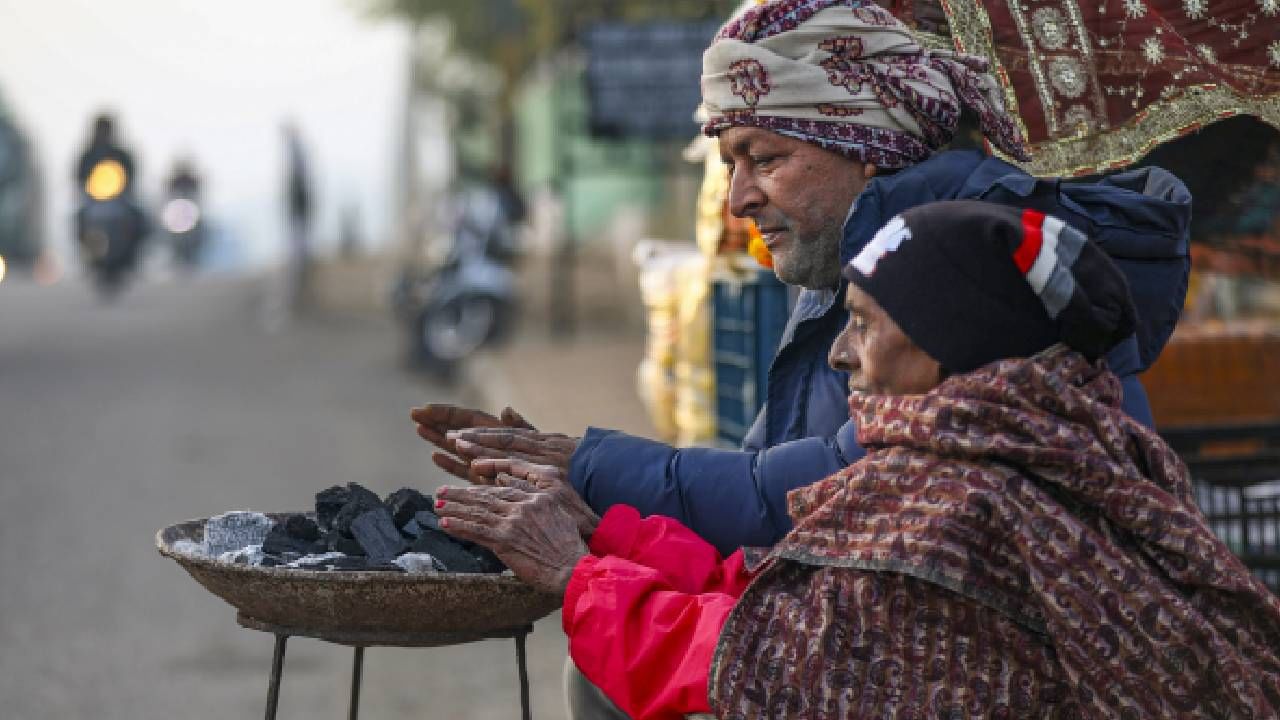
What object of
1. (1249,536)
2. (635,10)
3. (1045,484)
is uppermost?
(635,10)

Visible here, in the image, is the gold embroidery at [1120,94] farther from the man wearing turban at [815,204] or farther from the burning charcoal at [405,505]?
the burning charcoal at [405,505]

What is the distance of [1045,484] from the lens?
1936 millimetres

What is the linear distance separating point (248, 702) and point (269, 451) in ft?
14.9

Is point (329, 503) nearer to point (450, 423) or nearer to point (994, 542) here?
point (450, 423)

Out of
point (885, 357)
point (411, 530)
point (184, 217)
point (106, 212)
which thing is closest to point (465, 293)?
point (106, 212)

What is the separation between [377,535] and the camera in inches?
97.5

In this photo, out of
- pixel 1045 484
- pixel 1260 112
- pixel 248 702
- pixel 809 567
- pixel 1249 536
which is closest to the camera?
pixel 1045 484

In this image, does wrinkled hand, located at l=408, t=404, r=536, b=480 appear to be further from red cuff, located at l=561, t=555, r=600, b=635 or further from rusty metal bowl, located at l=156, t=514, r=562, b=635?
red cuff, located at l=561, t=555, r=600, b=635

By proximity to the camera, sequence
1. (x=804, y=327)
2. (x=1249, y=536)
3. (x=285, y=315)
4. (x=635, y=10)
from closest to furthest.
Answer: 1. (x=804, y=327)
2. (x=1249, y=536)
3. (x=635, y=10)
4. (x=285, y=315)

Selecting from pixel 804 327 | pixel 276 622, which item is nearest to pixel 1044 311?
pixel 804 327

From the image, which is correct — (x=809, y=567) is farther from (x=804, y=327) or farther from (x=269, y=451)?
(x=269, y=451)

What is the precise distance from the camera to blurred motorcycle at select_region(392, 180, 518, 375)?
1327cm

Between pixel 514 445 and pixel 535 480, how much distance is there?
139mm

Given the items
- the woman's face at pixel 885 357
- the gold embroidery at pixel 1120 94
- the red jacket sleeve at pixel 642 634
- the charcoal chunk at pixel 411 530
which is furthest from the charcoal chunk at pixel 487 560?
the gold embroidery at pixel 1120 94
